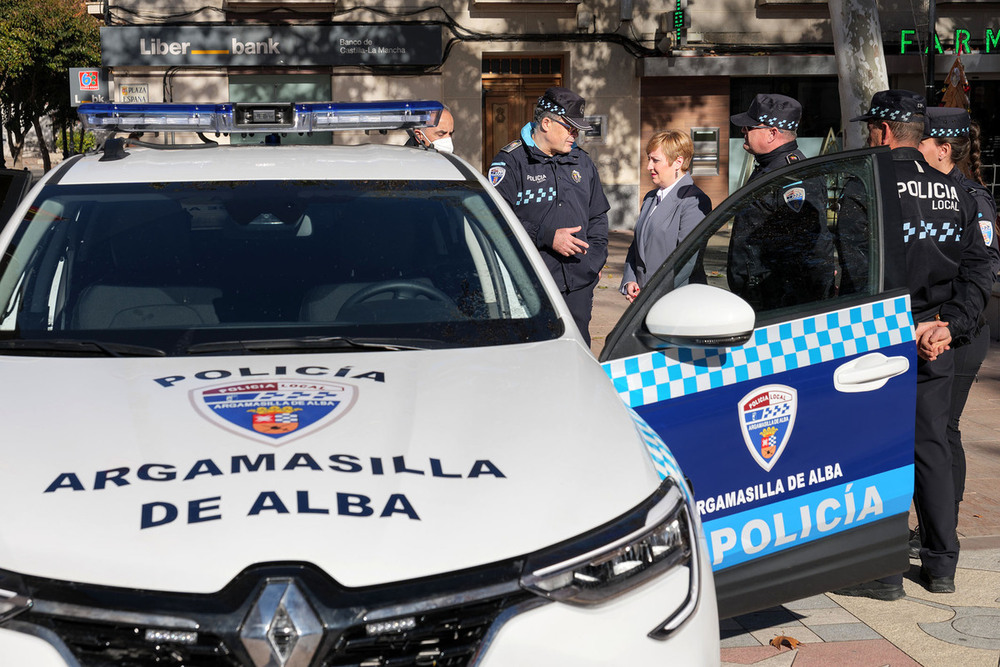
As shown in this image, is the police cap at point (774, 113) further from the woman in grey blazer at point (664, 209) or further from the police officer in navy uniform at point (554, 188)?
the police officer in navy uniform at point (554, 188)

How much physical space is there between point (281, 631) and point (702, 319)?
1.44m

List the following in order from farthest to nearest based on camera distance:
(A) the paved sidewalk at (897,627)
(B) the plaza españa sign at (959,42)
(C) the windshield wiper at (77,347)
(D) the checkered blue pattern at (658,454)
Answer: (B) the plaza españa sign at (959,42), (A) the paved sidewalk at (897,627), (C) the windshield wiper at (77,347), (D) the checkered blue pattern at (658,454)

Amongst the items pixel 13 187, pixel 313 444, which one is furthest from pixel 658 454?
pixel 13 187

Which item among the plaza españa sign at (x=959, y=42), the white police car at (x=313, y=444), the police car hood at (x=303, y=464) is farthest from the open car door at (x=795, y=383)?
the plaza españa sign at (x=959, y=42)

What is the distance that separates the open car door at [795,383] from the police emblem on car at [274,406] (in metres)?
0.96

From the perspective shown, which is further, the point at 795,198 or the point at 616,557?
the point at 795,198

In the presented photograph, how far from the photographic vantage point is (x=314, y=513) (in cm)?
208

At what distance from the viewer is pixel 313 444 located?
2.31m

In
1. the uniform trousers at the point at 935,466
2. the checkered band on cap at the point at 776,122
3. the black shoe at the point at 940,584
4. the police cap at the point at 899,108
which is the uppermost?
the police cap at the point at 899,108

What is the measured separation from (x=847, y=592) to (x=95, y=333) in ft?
9.99

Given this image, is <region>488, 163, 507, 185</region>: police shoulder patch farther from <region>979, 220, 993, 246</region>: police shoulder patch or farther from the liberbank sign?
the liberbank sign

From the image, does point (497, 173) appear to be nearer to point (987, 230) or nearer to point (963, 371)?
point (987, 230)

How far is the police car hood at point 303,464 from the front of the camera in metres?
2.02

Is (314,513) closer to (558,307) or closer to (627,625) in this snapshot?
(627,625)
